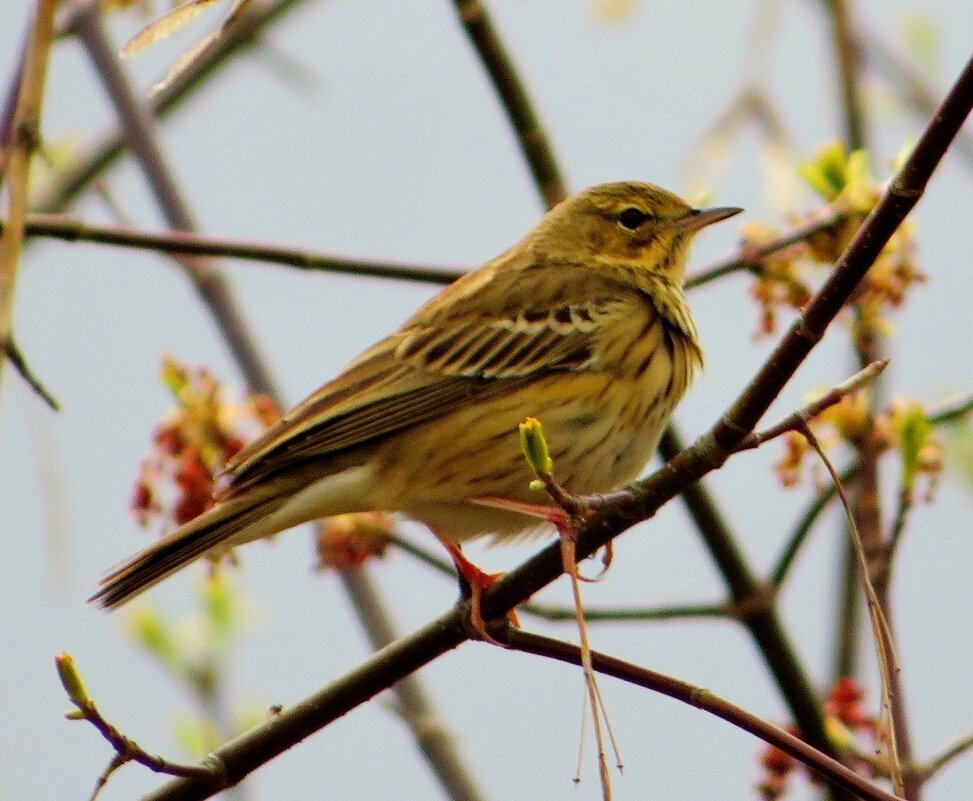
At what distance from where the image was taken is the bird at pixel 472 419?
483cm

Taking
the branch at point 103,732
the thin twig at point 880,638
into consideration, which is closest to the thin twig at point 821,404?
the thin twig at point 880,638

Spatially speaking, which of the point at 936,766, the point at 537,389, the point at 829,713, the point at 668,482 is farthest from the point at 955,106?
the point at 537,389

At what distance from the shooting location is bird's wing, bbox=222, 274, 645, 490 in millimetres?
5008

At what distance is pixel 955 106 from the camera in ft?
9.27

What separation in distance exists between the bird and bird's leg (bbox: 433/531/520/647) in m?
0.01

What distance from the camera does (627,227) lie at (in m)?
6.55

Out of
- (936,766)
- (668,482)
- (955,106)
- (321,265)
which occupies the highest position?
(321,265)

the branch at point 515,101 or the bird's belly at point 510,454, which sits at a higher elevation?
the branch at point 515,101

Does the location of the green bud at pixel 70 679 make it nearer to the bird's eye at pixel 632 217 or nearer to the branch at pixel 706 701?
the branch at pixel 706 701

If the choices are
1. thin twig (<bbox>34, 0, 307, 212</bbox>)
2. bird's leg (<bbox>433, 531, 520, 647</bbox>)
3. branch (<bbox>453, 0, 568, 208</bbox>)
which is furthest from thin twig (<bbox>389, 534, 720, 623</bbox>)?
thin twig (<bbox>34, 0, 307, 212</bbox>)

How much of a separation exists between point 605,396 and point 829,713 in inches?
51.5

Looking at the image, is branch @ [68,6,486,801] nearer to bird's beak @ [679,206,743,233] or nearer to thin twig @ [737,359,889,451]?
bird's beak @ [679,206,743,233]

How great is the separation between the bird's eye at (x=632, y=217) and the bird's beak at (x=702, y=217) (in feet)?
0.64

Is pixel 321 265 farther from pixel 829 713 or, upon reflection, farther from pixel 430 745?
pixel 829 713
